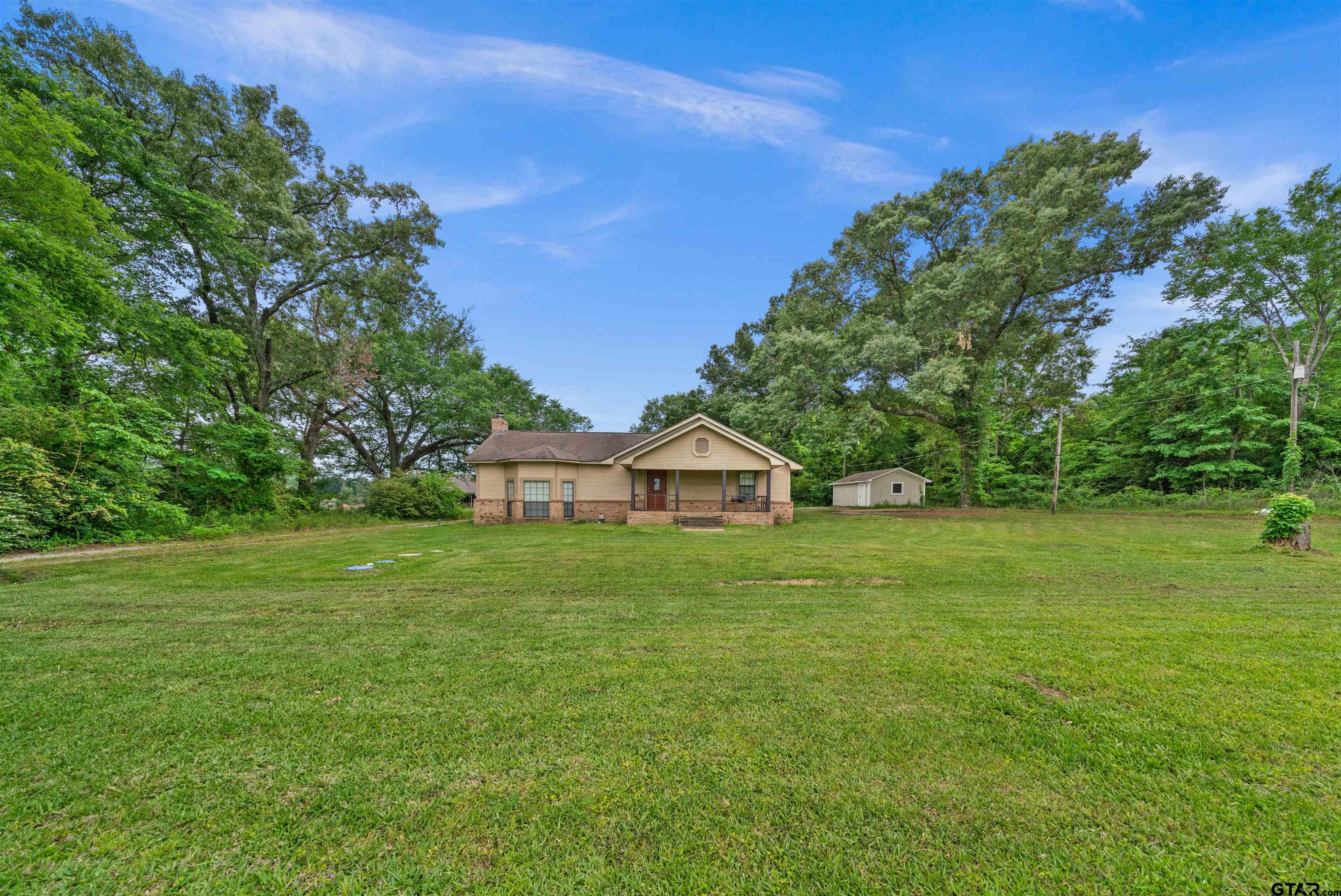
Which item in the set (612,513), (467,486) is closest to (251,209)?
(612,513)

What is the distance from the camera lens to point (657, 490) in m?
20.9

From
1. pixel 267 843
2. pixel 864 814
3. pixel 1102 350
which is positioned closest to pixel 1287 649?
pixel 864 814

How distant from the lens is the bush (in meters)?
20.6

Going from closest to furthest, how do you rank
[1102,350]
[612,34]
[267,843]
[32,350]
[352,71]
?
1. [267,843]
2. [32,350]
3. [352,71]
4. [612,34]
5. [1102,350]

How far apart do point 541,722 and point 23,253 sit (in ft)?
51.5

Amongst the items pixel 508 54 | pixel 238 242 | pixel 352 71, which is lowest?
pixel 238 242

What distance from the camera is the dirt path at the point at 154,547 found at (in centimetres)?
844

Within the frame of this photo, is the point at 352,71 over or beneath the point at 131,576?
over

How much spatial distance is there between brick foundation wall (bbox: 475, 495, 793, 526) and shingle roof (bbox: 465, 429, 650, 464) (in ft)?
6.27

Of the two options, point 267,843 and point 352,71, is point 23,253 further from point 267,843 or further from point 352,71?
point 267,843

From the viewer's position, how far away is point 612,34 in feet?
45.9

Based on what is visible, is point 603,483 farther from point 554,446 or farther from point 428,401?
point 428,401

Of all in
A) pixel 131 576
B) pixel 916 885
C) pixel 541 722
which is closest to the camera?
pixel 916 885

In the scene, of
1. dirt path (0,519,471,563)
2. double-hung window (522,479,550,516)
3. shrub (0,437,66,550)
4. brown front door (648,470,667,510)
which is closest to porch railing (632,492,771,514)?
brown front door (648,470,667,510)
